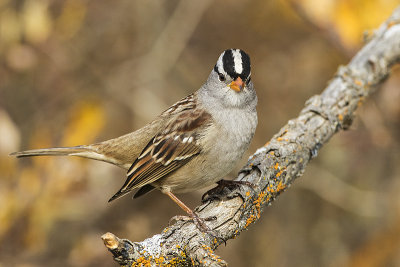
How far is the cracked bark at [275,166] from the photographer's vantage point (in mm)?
2428

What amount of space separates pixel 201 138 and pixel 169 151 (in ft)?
0.82

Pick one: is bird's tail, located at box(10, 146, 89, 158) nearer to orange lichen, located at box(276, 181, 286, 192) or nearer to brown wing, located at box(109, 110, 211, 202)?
brown wing, located at box(109, 110, 211, 202)

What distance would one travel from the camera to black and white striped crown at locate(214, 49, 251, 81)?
3266 mm

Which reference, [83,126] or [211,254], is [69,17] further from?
[211,254]

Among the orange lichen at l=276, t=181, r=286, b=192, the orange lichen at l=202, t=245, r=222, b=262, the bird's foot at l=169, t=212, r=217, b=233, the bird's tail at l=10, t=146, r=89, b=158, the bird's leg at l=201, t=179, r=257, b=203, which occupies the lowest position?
the orange lichen at l=202, t=245, r=222, b=262

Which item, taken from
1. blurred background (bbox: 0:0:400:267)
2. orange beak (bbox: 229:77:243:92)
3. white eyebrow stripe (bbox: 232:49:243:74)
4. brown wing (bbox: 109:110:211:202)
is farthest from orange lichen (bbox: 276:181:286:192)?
blurred background (bbox: 0:0:400:267)

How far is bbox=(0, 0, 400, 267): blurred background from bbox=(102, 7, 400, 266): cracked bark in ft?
0.76

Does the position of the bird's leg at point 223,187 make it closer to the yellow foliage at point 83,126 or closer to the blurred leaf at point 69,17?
the yellow foliage at point 83,126

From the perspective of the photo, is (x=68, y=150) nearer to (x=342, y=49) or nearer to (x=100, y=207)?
(x=100, y=207)

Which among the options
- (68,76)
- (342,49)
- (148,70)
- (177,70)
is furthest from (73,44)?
(342,49)

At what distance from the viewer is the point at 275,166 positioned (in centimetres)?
317

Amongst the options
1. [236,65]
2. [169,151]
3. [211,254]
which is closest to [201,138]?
[169,151]

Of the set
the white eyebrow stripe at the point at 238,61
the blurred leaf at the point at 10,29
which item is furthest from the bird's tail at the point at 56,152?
the white eyebrow stripe at the point at 238,61

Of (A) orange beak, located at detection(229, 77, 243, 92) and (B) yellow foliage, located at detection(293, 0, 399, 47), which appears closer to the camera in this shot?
(A) orange beak, located at detection(229, 77, 243, 92)
